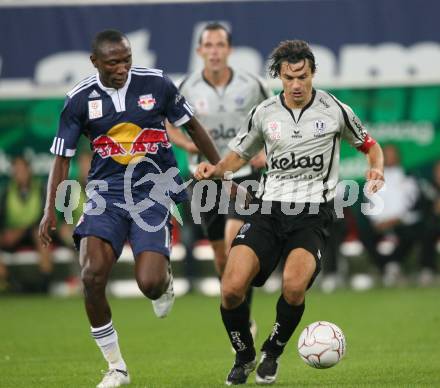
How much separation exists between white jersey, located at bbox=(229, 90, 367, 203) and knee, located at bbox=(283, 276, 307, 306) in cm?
75

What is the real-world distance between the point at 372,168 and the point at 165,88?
5.76 ft

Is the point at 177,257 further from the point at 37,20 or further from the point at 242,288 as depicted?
the point at 242,288

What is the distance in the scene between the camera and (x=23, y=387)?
860cm

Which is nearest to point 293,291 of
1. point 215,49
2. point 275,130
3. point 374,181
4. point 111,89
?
point 374,181

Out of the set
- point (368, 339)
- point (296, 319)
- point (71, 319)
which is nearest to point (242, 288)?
point (296, 319)

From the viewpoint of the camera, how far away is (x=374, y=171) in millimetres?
8477

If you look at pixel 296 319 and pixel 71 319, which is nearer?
pixel 296 319

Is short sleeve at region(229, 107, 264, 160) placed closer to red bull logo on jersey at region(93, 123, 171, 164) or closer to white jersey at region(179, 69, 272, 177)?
red bull logo on jersey at region(93, 123, 171, 164)

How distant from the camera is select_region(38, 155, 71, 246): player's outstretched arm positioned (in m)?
8.39

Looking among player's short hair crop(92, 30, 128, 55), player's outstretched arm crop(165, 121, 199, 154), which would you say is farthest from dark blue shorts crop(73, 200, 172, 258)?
player's outstretched arm crop(165, 121, 199, 154)

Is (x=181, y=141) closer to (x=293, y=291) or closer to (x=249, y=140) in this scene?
(x=249, y=140)

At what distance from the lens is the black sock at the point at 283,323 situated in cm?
829

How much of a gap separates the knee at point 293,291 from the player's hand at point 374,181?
2.93 feet

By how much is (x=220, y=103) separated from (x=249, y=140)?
2.85 meters
